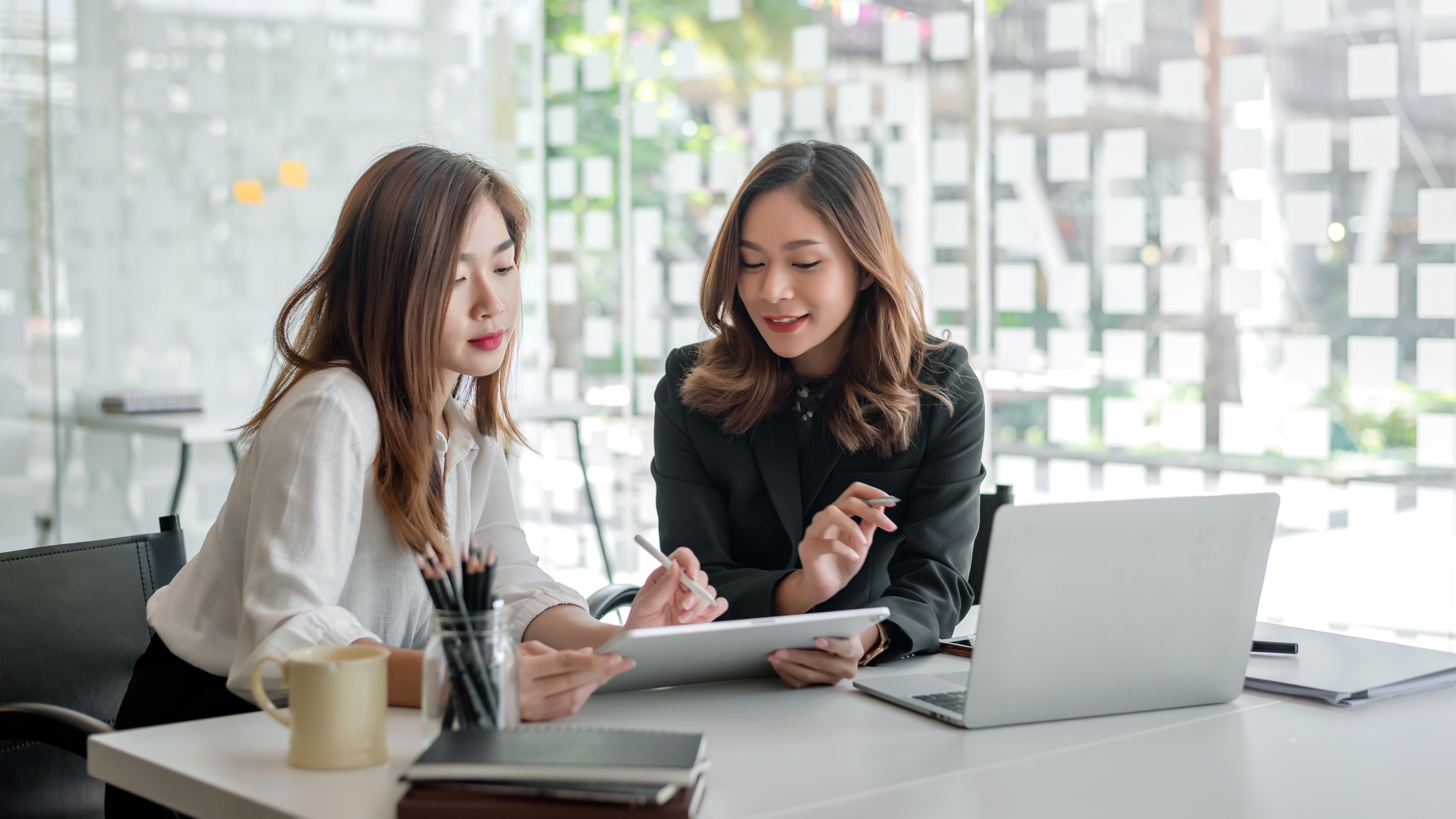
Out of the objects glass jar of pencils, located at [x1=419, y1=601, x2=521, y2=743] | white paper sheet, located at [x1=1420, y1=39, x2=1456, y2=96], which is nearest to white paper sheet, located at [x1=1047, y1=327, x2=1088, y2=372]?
white paper sheet, located at [x1=1420, y1=39, x2=1456, y2=96]

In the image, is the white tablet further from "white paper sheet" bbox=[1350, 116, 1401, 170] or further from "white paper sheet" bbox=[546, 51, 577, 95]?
"white paper sheet" bbox=[546, 51, 577, 95]

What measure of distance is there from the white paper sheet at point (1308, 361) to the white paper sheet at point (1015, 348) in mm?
727

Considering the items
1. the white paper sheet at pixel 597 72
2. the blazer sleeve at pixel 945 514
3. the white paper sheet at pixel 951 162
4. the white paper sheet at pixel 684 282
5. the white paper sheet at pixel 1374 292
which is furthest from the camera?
the white paper sheet at pixel 597 72

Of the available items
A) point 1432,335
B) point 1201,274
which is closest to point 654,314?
point 1201,274

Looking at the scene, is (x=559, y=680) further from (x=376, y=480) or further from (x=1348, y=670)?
(x=1348, y=670)

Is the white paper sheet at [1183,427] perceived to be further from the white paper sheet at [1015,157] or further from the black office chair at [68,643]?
the black office chair at [68,643]

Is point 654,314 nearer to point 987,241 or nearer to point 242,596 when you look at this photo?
point 987,241

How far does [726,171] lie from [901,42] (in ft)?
2.83

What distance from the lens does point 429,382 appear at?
1.51 metres

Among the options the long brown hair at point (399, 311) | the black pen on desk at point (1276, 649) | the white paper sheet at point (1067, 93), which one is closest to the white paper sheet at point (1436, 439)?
the white paper sheet at point (1067, 93)

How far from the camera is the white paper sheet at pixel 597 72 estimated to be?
4.93 metres

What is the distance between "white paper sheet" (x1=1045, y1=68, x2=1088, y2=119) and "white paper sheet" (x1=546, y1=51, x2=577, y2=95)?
215 centimetres

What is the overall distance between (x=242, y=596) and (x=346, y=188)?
3.55 meters

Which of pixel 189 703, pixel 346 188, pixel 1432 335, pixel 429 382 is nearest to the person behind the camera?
pixel 189 703
